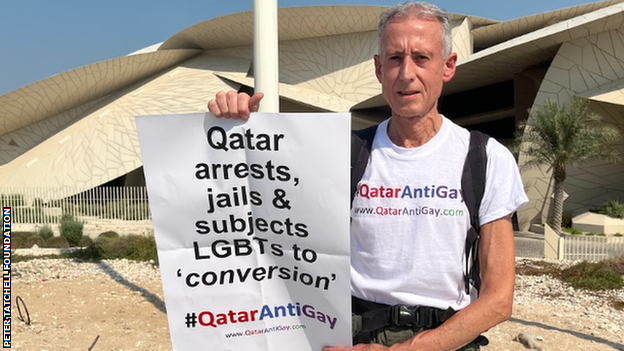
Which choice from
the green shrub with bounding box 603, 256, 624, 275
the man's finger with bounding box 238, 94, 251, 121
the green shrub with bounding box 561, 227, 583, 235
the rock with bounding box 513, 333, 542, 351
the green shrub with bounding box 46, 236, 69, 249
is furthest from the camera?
the green shrub with bounding box 561, 227, 583, 235

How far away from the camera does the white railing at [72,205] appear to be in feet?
61.3

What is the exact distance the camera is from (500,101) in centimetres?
3183

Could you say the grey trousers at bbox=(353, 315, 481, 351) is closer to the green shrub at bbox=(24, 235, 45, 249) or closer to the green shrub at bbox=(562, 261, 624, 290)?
the green shrub at bbox=(562, 261, 624, 290)

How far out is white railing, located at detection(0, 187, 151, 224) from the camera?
18688mm

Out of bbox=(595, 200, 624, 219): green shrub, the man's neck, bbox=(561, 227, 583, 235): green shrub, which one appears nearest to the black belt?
the man's neck

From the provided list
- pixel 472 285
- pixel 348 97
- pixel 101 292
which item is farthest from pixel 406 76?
pixel 348 97

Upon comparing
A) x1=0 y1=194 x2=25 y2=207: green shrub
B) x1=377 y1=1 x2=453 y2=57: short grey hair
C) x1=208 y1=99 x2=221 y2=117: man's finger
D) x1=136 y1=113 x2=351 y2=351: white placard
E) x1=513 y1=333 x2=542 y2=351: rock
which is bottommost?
x1=513 y1=333 x2=542 y2=351: rock

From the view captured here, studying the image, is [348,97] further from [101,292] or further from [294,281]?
[294,281]

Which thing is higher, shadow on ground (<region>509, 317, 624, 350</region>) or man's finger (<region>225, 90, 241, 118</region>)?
man's finger (<region>225, 90, 241, 118</region>)

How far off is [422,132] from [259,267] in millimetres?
674

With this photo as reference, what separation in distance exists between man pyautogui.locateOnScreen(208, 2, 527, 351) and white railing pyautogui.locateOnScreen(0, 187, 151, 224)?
18.7 m

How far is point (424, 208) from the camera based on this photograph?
4.79 ft

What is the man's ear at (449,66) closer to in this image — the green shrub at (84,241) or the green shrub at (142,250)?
the green shrub at (142,250)

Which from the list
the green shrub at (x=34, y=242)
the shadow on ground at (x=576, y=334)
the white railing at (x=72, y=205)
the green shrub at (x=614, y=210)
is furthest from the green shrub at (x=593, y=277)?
the white railing at (x=72, y=205)
